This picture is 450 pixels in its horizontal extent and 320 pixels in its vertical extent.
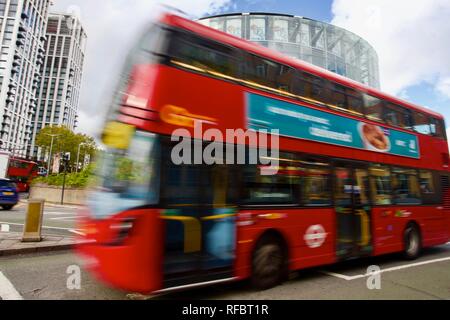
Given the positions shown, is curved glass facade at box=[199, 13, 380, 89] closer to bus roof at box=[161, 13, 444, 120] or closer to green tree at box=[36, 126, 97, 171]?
green tree at box=[36, 126, 97, 171]

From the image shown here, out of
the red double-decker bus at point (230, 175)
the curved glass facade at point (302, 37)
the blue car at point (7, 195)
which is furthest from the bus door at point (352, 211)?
the curved glass facade at point (302, 37)

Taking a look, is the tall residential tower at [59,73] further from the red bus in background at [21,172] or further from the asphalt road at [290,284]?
the asphalt road at [290,284]

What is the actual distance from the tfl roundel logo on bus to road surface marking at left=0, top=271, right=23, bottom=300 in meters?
4.84

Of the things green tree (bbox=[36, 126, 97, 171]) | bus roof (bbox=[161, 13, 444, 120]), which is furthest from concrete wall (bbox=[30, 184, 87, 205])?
green tree (bbox=[36, 126, 97, 171])

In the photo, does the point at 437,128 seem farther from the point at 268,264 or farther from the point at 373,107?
the point at 268,264

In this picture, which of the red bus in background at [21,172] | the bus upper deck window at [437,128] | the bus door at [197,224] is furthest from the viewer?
the red bus in background at [21,172]

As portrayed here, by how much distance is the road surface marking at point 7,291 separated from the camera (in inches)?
185

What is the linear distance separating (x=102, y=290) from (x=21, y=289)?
1.26 meters

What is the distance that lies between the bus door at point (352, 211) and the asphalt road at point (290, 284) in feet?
1.73

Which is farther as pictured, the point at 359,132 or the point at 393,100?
the point at 393,100

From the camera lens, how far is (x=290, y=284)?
19.0 ft
